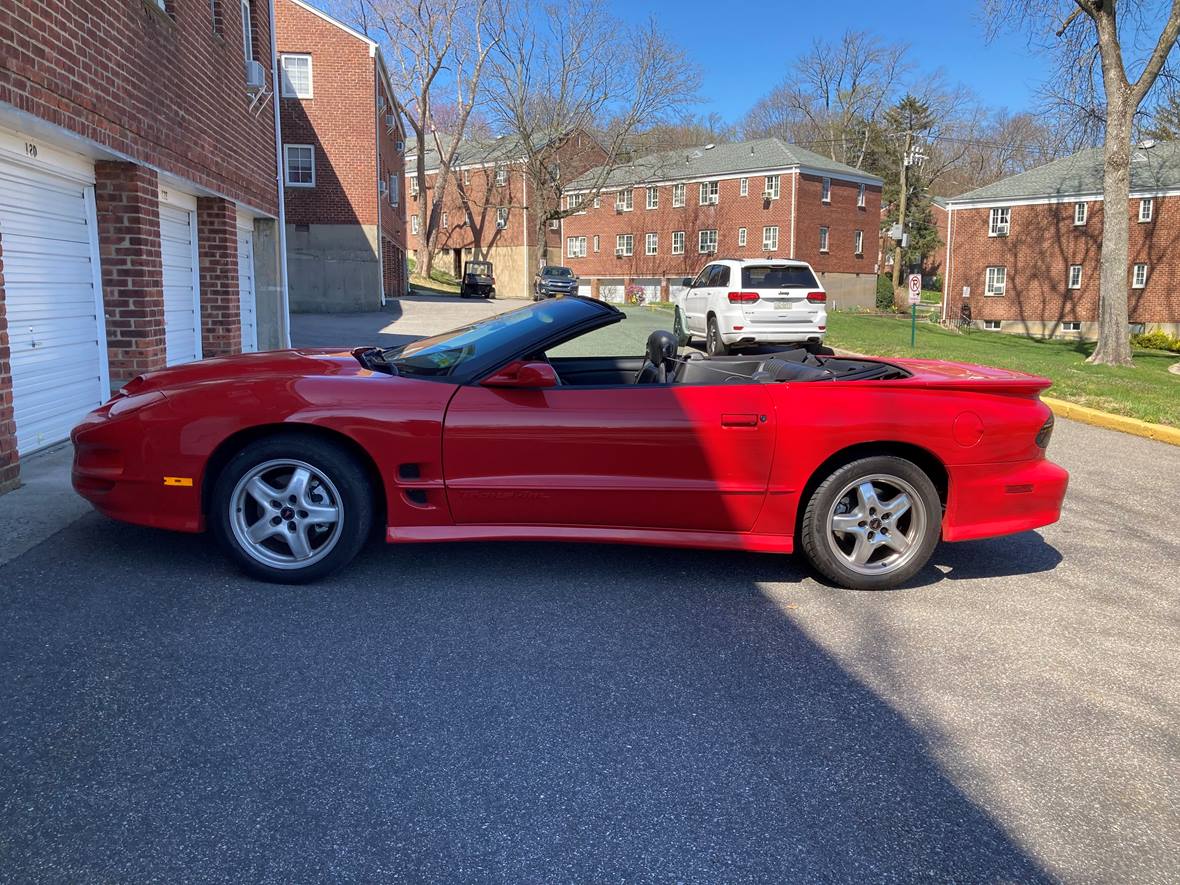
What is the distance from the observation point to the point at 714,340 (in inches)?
650

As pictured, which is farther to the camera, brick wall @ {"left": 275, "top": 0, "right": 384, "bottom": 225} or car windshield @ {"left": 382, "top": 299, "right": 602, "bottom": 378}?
brick wall @ {"left": 275, "top": 0, "right": 384, "bottom": 225}

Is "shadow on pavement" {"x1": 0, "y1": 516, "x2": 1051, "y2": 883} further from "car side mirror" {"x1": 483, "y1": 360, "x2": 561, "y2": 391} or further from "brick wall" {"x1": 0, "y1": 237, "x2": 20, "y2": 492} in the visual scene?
"brick wall" {"x1": 0, "y1": 237, "x2": 20, "y2": 492}

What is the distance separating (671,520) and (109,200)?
240 inches

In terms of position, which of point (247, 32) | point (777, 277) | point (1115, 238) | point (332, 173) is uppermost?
point (332, 173)

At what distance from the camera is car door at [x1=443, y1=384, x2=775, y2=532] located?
4.20m

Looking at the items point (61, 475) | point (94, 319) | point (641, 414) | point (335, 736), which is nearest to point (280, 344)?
point (94, 319)

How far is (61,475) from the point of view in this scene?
19.8 ft

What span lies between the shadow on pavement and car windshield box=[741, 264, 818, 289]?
39.3 feet

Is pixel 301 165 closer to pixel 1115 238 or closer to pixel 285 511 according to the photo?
pixel 1115 238

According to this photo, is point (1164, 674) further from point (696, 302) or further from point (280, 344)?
point (696, 302)

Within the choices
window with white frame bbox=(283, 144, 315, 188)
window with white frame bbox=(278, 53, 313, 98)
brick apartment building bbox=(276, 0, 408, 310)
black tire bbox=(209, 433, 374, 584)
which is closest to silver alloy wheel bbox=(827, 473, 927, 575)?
black tire bbox=(209, 433, 374, 584)

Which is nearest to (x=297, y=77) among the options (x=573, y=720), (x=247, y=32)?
(x=247, y=32)

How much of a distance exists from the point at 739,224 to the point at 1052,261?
1674 cm

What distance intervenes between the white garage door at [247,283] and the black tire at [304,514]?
8819 millimetres
